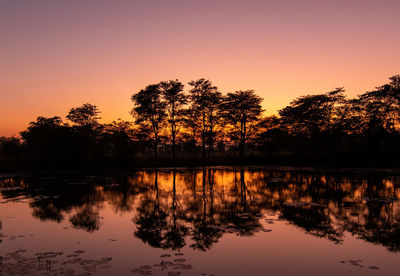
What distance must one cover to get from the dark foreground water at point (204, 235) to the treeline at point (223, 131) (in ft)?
109

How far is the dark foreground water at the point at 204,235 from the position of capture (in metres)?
8.28

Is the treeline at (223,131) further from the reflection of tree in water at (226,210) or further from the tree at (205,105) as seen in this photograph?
the reflection of tree in water at (226,210)

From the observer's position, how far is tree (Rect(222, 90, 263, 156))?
71.2 metres

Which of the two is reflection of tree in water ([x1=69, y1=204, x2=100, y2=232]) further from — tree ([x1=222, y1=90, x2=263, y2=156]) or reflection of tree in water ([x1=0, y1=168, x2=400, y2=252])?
tree ([x1=222, y1=90, x2=263, y2=156])

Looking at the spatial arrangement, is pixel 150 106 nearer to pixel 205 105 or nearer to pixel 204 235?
pixel 205 105

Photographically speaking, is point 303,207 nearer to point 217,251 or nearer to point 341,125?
point 217,251

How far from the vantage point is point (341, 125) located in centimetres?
6259

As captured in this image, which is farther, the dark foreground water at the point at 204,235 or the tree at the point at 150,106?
the tree at the point at 150,106

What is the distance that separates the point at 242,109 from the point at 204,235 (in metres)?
62.1

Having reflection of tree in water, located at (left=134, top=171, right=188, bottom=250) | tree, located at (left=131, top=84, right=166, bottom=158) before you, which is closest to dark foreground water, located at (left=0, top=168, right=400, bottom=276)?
reflection of tree in water, located at (left=134, top=171, right=188, bottom=250)

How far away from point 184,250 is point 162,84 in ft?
191

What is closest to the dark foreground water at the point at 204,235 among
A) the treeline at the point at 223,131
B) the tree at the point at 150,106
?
the treeline at the point at 223,131

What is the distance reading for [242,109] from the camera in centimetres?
7144

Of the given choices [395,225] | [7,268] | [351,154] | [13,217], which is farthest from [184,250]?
[351,154]
